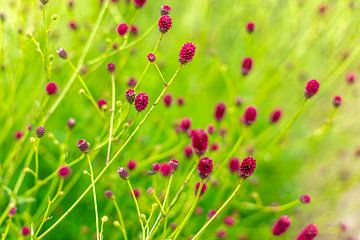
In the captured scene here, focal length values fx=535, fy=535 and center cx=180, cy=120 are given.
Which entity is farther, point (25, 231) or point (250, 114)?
point (250, 114)

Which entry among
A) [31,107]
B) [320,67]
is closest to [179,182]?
[31,107]

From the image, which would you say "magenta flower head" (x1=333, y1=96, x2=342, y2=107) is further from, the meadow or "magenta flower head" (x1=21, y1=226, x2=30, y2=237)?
"magenta flower head" (x1=21, y1=226, x2=30, y2=237)

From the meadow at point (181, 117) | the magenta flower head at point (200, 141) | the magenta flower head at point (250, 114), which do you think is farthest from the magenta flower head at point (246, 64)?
the magenta flower head at point (200, 141)

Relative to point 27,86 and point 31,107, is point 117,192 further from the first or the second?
point 27,86

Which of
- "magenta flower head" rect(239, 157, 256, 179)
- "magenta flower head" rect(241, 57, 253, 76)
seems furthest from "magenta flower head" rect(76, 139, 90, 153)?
"magenta flower head" rect(241, 57, 253, 76)

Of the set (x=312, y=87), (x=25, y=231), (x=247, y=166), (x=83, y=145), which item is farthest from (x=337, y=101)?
(x=25, y=231)

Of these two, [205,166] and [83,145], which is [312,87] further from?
[83,145]

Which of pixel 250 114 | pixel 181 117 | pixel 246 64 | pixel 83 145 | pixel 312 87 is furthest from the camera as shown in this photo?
pixel 181 117

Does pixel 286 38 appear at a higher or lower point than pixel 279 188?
higher

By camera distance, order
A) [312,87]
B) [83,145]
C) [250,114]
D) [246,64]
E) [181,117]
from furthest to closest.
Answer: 1. [181,117]
2. [246,64]
3. [250,114]
4. [312,87]
5. [83,145]
